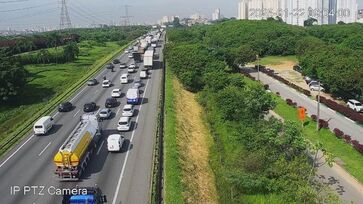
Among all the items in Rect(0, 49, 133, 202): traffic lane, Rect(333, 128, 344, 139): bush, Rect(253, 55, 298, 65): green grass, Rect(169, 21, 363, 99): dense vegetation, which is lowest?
Rect(333, 128, 344, 139): bush

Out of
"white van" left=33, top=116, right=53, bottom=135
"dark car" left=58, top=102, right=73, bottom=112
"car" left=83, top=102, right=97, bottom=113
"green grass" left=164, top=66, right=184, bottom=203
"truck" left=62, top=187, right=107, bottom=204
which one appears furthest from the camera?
"dark car" left=58, top=102, right=73, bottom=112

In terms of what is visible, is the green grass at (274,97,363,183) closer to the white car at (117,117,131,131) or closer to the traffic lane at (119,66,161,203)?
the traffic lane at (119,66,161,203)

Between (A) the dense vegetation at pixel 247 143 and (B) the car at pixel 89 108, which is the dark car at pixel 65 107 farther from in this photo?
(A) the dense vegetation at pixel 247 143

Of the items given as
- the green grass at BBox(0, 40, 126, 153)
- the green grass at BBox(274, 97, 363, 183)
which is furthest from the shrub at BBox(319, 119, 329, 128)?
the green grass at BBox(0, 40, 126, 153)

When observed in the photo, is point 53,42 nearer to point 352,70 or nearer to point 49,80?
point 49,80

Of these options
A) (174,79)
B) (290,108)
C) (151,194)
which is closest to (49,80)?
(174,79)

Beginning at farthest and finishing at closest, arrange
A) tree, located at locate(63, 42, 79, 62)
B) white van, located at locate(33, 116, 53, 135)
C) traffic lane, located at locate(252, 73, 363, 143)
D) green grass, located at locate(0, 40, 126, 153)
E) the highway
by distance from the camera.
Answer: tree, located at locate(63, 42, 79, 62) → green grass, located at locate(0, 40, 126, 153) → traffic lane, located at locate(252, 73, 363, 143) → white van, located at locate(33, 116, 53, 135) → the highway

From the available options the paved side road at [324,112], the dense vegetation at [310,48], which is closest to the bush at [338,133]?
the paved side road at [324,112]

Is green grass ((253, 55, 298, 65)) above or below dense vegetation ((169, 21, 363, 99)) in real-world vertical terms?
below
